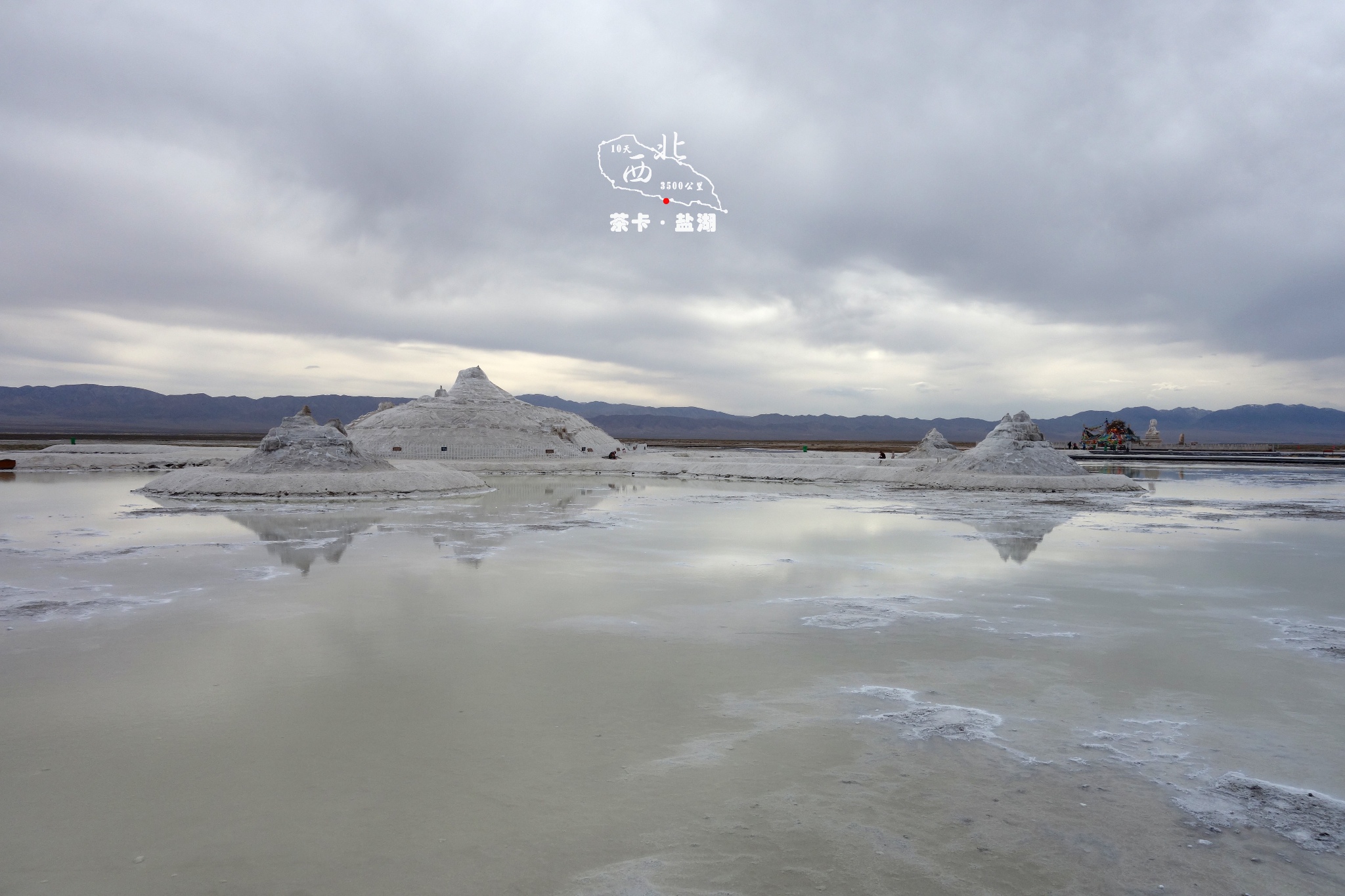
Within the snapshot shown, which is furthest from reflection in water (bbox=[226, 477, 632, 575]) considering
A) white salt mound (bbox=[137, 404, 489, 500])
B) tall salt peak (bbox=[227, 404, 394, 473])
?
tall salt peak (bbox=[227, 404, 394, 473])

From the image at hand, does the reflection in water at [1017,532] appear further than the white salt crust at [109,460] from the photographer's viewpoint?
No

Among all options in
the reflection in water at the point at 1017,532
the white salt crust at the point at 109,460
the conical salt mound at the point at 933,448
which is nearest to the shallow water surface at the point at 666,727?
the reflection in water at the point at 1017,532

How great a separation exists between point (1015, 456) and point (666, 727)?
85.4 ft

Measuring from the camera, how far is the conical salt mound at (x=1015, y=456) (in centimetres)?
2750

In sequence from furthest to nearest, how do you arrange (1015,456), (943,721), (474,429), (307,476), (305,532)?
(474,429), (1015,456), (307,476), (305,532), (943,721)

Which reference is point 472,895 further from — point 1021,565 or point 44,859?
point 1021,565

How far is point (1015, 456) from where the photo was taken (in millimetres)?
27891

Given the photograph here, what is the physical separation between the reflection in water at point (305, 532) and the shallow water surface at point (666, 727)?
418 mm

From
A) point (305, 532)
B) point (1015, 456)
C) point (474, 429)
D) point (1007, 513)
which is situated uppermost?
point (474, 429)

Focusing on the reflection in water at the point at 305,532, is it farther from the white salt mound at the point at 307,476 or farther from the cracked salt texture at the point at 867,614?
the cracked salt texture at the point at 867,614

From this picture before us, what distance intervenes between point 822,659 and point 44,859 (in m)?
4.88

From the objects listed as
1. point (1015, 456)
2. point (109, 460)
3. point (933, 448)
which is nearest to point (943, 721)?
point (1015, 456)

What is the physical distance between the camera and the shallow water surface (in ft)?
11.2

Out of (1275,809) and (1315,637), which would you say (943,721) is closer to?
(1275,809)
